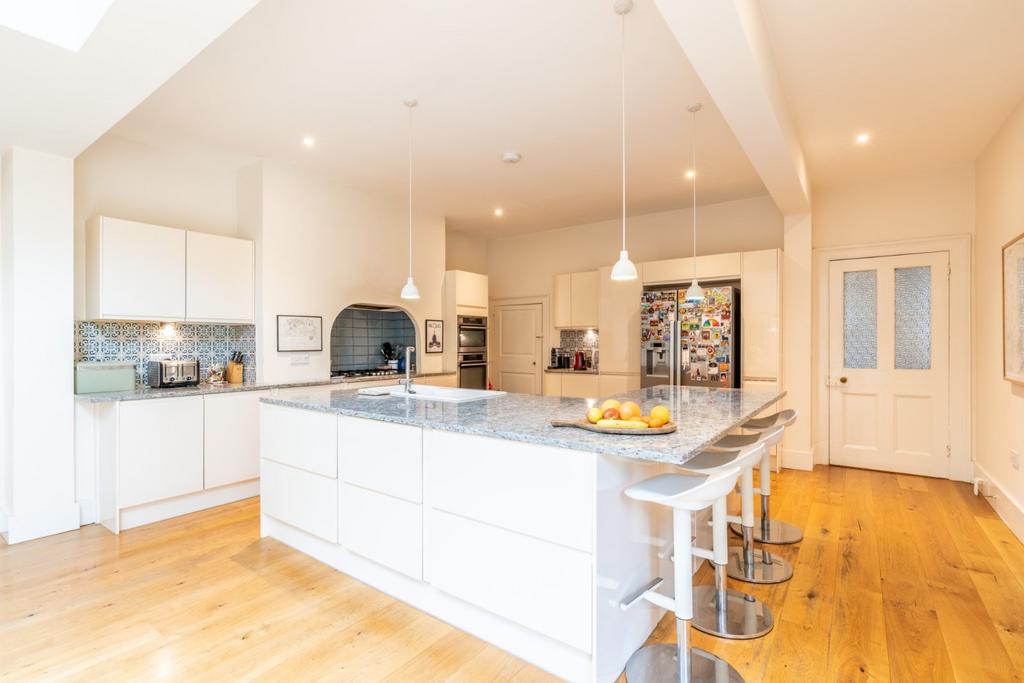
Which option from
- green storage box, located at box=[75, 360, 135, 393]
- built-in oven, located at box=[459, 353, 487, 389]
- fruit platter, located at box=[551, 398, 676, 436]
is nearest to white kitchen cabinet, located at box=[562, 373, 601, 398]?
built-in oven, located at box=[459, 353, 487, 389]

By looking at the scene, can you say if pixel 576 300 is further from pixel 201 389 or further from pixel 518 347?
pixel 201 389

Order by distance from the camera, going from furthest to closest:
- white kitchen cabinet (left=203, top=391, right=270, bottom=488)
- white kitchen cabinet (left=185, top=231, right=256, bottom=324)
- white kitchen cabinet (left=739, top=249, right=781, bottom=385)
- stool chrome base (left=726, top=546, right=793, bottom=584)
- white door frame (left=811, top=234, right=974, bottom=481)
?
white kitchen cabinet (left=739, top=249, right=781, bottom=385), white door frame (left=811, top=234, right=974, bottom=481), white kitchen cabinet (left=185, top=231, right=256, bottom=324), white kitchen cabinet (left=203, top=391, right=270, bottom=488), stool chrome base (left=726, top=546, right=793, bottom=584)

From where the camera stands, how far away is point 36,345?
3209 millimetres

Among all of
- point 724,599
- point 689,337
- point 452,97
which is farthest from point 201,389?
point 689,337

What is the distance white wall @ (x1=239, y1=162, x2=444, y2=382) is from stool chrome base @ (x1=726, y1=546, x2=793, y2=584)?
3.61 m

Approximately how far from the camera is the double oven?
6.11 m

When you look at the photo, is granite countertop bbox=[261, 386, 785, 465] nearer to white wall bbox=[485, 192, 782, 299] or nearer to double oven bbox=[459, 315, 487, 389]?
white wall bbox=[485, 192, 782, 299]

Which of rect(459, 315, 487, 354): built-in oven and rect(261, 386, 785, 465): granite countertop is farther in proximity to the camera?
rect(459, 315, 487, 354): built-in oven

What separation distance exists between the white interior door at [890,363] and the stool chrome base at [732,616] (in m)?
3.33

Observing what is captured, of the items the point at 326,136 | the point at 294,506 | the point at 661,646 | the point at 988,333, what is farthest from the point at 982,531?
the point at 326,136

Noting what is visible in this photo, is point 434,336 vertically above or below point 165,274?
below

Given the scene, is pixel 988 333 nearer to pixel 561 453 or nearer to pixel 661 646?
pixel 661 646

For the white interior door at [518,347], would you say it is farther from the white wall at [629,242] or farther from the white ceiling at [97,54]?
the white ceiling at [97,54]

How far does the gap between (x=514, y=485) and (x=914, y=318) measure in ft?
14.9
